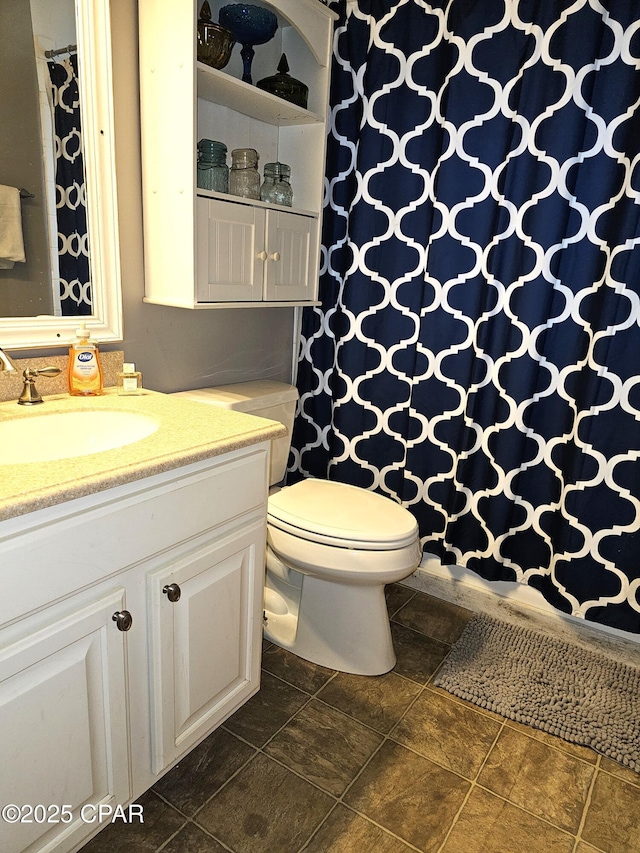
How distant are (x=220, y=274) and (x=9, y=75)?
0.64 meters

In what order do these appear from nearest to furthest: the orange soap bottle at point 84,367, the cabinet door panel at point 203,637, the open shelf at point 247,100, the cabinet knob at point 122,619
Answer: the cabinet knob at point 122,619, the cabinet door panel at point 203,637, the orange soap bottle at point 84,367, the open shelf at point 247,100

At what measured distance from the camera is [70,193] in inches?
55.3

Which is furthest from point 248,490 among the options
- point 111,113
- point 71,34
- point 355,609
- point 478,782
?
point 71,34

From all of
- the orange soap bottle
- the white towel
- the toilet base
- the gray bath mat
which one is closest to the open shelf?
the white towel

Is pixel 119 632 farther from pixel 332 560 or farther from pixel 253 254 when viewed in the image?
pixel 253 254

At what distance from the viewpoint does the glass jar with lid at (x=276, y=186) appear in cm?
182

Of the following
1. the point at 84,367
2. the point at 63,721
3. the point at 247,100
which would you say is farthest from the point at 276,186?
the point at 63,721

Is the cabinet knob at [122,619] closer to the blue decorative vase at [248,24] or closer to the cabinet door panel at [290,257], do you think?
the cabinet door panel at [290,257]

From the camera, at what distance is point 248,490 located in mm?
1295

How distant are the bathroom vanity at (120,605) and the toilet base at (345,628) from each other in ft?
1.08

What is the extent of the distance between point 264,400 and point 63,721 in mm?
1073

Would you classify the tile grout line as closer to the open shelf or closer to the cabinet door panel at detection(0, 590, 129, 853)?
the cabinet door panel at detection(0, 590, 129, 853)

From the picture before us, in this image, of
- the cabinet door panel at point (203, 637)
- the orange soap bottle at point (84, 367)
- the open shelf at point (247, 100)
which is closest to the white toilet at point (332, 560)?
the cabinet door panel at point (203, 637)

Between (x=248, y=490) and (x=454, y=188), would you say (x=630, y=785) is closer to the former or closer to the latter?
(x=248, y=490)
